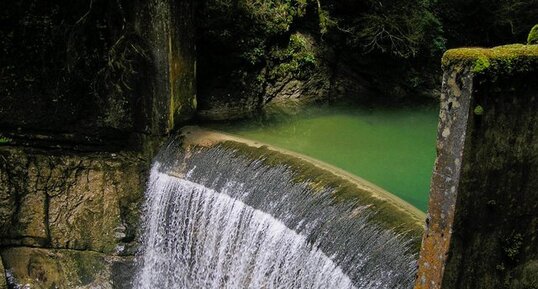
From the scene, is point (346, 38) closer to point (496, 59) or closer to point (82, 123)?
point (82, 123)

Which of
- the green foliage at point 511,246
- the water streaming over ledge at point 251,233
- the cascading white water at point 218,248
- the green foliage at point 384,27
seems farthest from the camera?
the green foliage at point 384,27

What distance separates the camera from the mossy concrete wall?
3.11 meters

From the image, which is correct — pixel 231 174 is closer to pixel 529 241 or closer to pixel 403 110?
pixel 529 241

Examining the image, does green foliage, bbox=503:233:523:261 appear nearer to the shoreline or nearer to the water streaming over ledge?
the water streaming over ledge

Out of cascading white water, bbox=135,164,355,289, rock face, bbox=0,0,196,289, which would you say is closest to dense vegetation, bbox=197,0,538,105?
rock face, bbox=0,0,196,289

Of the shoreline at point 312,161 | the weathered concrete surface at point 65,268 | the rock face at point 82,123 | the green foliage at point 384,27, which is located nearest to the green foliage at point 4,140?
the rock face at point 82,123

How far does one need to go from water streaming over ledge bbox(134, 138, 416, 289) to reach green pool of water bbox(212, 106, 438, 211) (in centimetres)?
103

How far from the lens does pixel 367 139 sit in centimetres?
735

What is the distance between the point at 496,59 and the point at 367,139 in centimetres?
429

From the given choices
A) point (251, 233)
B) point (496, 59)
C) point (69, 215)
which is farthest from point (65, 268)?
point (496, 59)

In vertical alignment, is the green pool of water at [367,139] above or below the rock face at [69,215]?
above

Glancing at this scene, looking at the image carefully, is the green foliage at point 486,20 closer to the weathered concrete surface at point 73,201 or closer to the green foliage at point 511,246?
the weathered concrete surface at point 73,201

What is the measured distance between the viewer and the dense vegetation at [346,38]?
26.6 feet

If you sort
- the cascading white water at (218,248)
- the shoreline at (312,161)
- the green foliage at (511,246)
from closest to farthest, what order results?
1. the green foliage at (511,246)
2. the shoreline at (312,161)
3. the cascading white water at (218,248)
